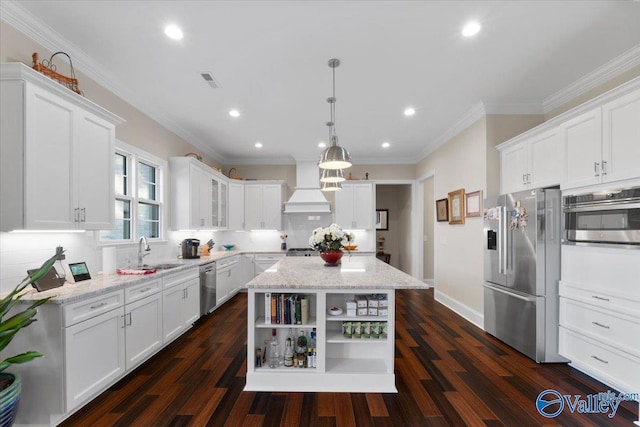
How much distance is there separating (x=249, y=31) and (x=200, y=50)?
1.84 ft

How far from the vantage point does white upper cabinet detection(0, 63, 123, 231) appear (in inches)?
77.2

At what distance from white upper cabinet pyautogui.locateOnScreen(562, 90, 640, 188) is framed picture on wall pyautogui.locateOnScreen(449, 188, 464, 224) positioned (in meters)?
1.63

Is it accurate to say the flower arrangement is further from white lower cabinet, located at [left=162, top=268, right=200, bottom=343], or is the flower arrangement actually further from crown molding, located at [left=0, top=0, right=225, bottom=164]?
crown molding, located at [left=0, top=0, right=225, bottom=164]

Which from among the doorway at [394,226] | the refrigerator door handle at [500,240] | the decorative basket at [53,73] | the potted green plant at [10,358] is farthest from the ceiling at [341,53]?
the doorway at [394,226]

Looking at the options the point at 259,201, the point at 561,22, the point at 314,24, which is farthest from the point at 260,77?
the point at 259,201

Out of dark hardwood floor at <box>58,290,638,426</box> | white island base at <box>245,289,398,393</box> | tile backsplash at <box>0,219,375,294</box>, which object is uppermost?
tile backsplash at <box>0,219,375,294</box>

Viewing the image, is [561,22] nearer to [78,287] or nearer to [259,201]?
[78,287]

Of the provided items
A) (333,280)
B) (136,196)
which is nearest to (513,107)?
(333,280)

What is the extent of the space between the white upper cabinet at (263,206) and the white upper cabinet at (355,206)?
1.29 m

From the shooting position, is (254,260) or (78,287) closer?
(78,287)

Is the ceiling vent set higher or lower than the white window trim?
higher

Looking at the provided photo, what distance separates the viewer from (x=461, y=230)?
14.9 feet

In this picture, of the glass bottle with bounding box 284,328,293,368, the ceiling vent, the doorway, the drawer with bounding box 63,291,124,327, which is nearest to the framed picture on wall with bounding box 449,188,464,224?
the doorway

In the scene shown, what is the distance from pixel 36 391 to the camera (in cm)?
197
